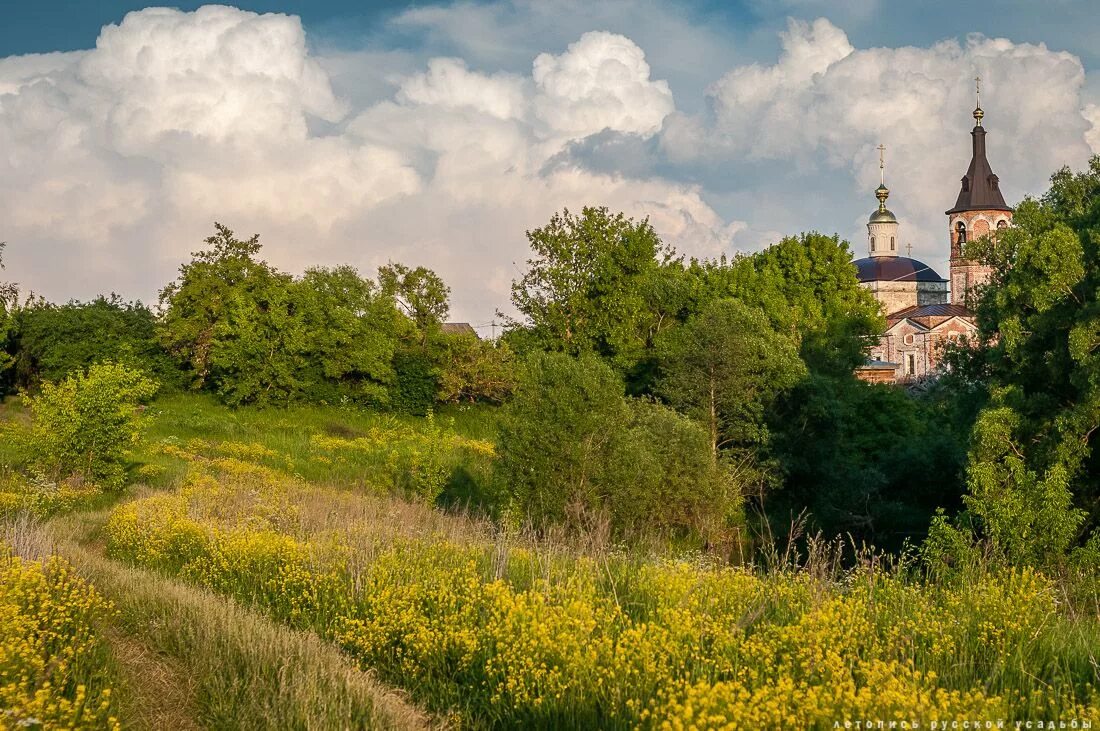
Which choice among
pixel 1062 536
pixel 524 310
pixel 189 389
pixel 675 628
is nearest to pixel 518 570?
pixel 675 628

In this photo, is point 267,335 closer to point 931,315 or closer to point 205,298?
point 205,298

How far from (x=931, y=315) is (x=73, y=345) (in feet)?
239

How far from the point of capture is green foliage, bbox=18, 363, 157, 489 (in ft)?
77.3

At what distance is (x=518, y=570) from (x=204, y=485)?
14.4 m

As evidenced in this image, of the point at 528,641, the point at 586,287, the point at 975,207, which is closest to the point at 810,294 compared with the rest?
the point at 586,287

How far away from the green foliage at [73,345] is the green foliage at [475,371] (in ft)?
41.3

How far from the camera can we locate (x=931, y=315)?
297 feet

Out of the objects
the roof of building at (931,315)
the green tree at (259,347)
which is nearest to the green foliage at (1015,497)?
the green tree at (259,347)

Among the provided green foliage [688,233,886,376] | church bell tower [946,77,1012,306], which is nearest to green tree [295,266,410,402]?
green foliage [688,233,886,376]

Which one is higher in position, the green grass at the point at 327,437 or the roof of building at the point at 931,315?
the roof of building at the point at 931,315

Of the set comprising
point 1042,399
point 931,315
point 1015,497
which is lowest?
point 1015,497

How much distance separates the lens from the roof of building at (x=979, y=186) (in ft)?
333

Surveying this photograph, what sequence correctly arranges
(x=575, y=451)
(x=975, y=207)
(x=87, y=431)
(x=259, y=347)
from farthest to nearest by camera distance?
1. (x=975, y=207)
2. (x=259, y=347)
3. (x=575, y=451)
4. (x=87, y=431)

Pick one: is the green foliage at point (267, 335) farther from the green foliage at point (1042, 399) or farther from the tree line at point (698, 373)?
the green foliage at point (1042, 399)
